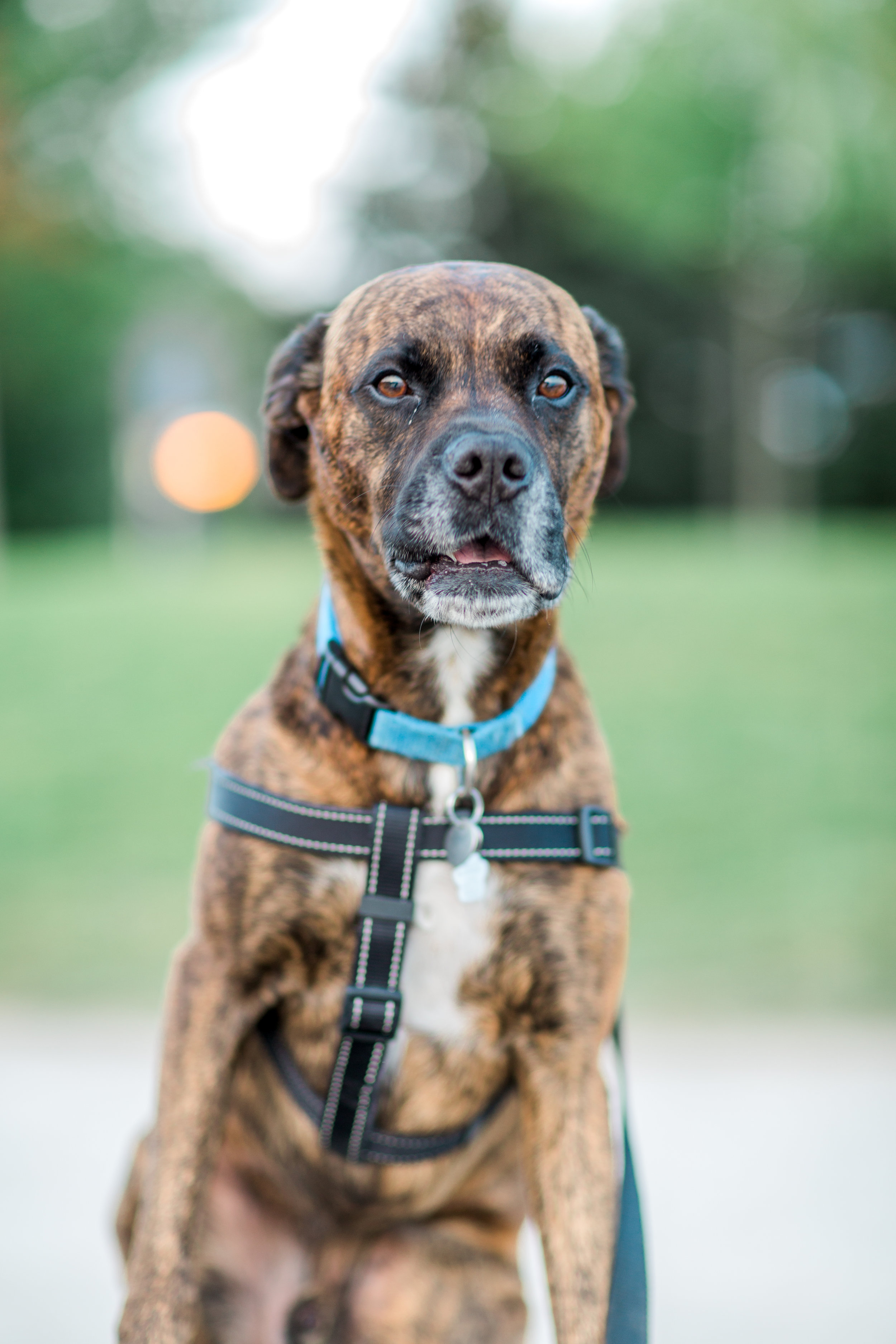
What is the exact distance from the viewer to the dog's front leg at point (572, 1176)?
1746 mm

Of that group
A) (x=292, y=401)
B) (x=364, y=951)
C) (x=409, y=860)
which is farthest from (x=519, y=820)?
(x=292, y=401)

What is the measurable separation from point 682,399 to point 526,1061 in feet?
75.9

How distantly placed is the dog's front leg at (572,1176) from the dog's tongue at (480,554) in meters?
0.73

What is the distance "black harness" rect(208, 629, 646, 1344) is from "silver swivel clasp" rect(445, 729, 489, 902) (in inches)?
0.5

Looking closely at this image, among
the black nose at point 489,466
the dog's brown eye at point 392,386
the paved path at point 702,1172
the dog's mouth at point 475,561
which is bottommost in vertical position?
the paved path at point 702,1172

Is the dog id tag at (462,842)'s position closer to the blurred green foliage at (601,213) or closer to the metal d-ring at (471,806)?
the metal d-ring at (471,806)

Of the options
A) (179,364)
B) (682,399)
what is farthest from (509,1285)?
(179,364)

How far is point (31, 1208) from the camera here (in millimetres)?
2664

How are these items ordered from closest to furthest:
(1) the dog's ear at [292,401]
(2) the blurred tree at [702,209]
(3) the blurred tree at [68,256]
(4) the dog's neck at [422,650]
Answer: (4) the dog's neck at [422,650], (1) the dog's ear at [292,401], (2) the blurred tree at [702,209], (3) the blurred tree at [68,256]

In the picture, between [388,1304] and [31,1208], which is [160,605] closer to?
[31,1208]

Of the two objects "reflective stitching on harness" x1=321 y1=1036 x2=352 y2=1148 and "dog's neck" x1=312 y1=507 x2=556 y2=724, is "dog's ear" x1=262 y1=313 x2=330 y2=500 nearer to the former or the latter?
"dog's neck" x1=312 y1=507 x2=556 y2=724

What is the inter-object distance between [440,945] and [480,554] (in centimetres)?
60

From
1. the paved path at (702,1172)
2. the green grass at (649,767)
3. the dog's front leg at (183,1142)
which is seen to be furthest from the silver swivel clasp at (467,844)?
the paved path at (702,1172)

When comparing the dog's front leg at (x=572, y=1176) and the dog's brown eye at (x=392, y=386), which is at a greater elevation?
the dog's brown eye at (x=392, y=386)
